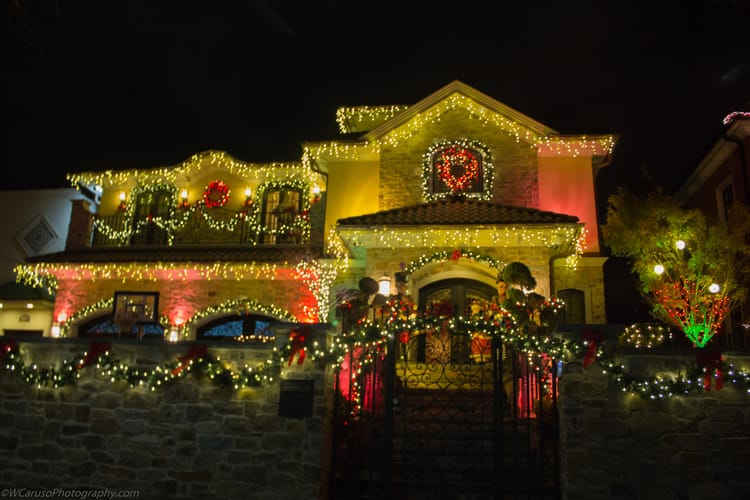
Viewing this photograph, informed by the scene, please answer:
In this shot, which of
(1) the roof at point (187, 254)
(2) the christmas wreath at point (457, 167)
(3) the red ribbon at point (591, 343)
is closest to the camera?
(3) the red ribbon at point (591, 343)

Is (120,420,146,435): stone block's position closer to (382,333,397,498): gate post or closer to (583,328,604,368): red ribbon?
(382,333,397,498): gate post

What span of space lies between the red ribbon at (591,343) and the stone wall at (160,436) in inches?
140

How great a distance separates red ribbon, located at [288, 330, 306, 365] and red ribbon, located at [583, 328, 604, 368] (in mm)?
3756

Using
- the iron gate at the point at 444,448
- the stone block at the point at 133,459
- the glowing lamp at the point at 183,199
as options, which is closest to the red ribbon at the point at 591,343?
the iron gate at the point at 444,448

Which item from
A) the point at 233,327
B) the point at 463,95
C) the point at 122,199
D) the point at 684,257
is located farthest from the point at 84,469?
the point at 684,257

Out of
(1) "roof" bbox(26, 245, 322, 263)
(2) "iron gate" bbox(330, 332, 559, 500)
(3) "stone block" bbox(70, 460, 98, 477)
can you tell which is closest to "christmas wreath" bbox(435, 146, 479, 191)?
(1) "roof" bbox(26, 245, 322, 263)

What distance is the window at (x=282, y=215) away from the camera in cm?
1644

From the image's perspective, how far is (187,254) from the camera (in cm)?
1568

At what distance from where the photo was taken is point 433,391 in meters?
10.4

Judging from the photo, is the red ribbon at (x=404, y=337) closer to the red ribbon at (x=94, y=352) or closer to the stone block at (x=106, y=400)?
the stone block at (x=106, y=400)

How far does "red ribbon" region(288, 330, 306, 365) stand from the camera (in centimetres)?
794

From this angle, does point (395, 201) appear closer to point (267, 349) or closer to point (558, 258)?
point (558, 258)

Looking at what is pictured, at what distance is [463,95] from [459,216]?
13.8ft

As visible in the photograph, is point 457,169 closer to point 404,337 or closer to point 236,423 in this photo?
point 404,337
